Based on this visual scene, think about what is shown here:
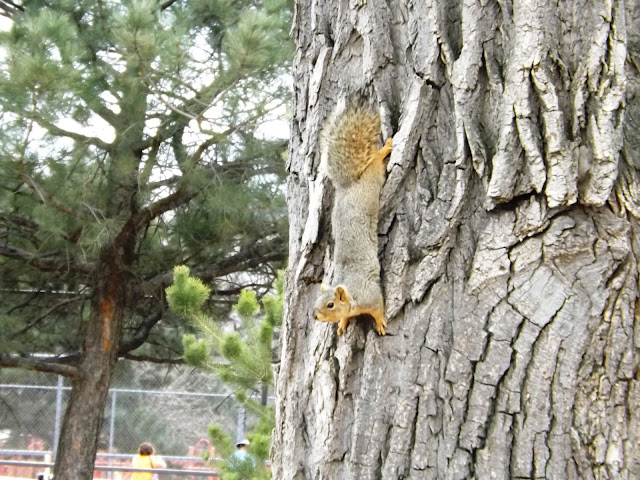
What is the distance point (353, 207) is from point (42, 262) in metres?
5.11

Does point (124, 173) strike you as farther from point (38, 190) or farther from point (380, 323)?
point (380, 323)

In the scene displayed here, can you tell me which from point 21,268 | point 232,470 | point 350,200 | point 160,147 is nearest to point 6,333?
point 21,268

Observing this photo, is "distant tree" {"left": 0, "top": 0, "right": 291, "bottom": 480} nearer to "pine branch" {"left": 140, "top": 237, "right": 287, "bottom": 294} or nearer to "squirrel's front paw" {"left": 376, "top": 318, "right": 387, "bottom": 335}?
"pine branch" {"left": 140, "top": 237, "right": 287, "bottom": 294}

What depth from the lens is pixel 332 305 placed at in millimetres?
1314

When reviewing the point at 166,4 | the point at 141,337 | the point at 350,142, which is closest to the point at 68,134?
the point at 166,4

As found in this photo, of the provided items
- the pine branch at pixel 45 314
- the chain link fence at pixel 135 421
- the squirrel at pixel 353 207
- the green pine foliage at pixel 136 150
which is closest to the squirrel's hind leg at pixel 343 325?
the squirrel at pixel 353 207

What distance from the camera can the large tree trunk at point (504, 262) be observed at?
3.47 ft

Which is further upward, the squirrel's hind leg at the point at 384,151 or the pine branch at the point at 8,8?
the pine branch at the point at 8,8

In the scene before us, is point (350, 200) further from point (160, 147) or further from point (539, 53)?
point (160, 147)

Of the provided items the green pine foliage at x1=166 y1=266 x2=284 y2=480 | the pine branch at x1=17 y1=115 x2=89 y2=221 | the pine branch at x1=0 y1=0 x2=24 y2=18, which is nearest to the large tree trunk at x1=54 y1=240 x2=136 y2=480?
the pine branch at x1=17 y1=115 x2=89 y2=221

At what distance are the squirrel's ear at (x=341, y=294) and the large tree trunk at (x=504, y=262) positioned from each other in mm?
62

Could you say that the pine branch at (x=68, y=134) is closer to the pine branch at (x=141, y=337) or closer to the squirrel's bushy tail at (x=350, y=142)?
the pine branch at (x=141, y=337)

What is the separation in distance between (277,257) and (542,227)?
520cm

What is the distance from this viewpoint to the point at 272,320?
3.54 m
